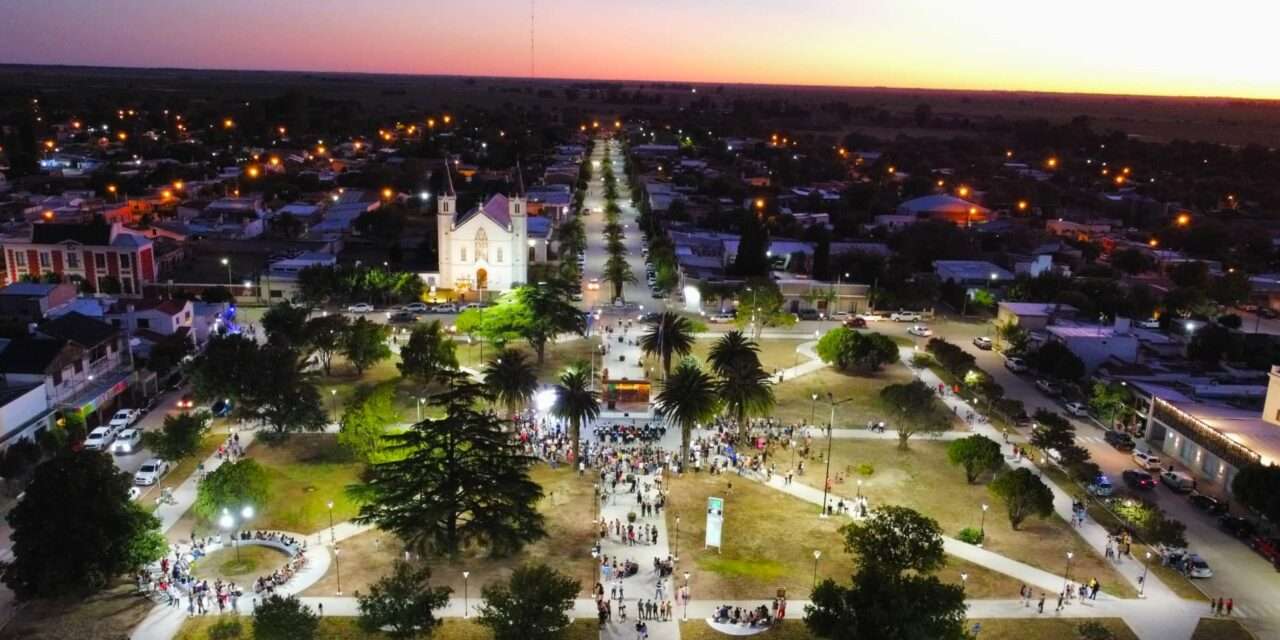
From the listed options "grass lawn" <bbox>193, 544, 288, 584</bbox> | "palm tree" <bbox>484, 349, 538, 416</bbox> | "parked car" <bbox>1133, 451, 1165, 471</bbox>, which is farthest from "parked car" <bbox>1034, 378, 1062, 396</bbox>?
"grass lawn" <bbox>193, 544, 288, 584</bbox>

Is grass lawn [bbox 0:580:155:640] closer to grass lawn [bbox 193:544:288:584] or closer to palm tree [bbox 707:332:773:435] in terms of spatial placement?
grass lawn [bbox 193:544:288:584]

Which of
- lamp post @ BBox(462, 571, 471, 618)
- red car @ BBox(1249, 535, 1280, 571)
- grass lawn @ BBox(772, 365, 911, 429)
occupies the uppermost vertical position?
red car @ BBox(1249, 535, 1280, 571)

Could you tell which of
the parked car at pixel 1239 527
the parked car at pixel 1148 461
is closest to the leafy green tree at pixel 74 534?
the parked car at pixel 1239 527

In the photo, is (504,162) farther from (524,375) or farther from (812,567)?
(812,567)

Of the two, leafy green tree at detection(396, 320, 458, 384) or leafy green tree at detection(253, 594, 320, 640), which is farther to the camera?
leafy green tree at detection(396, 320, 458, 384)

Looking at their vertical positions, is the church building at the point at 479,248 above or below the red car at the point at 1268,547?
above

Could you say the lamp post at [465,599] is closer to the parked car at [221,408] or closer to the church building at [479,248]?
the parked car at [221,408]
